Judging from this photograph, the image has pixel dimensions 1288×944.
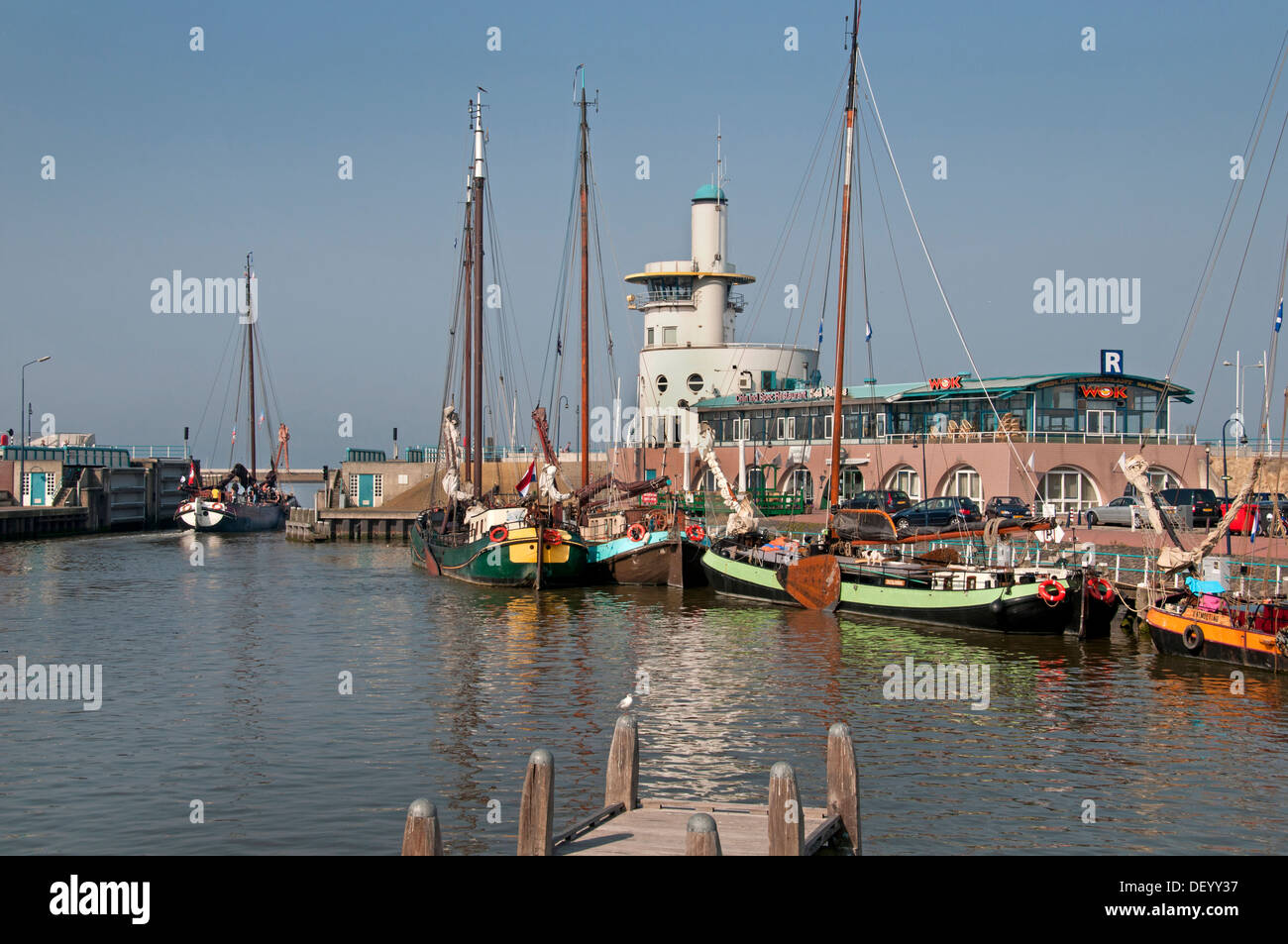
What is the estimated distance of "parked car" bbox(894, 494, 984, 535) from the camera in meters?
49.6

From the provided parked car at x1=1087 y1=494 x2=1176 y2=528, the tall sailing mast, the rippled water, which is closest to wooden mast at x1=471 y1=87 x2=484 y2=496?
the tall sailing mast

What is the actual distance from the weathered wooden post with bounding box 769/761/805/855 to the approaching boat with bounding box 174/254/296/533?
8317 centimetres

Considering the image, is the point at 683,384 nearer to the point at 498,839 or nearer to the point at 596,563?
the point at 596,563

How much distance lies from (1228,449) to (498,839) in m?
61.8

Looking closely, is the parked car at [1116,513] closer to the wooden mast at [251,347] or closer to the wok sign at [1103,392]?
the wok sign at [1103,392]

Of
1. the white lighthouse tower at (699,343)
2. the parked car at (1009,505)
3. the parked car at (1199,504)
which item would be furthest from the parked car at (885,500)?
the white lighthouse tower at (699,343)

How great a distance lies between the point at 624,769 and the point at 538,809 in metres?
2.35

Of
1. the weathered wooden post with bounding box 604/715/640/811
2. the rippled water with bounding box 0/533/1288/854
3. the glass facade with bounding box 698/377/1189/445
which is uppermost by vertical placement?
the glass facade with bounding box 698/377/1189/445

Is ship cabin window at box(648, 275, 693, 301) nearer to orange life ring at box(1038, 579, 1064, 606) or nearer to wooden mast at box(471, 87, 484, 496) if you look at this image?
wooden mast at box(471, 87, 484, 496)

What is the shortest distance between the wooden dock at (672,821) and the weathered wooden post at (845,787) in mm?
11

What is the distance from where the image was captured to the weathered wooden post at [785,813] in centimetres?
1076

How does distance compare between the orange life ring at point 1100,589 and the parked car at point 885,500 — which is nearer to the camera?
the orange life ring at point 1100,589

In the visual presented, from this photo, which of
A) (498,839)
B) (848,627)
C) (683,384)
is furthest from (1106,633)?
(683,384)

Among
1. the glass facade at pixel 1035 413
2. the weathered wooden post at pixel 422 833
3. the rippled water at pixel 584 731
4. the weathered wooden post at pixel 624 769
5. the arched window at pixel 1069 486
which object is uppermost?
the glass facade at pixel 1035 413
